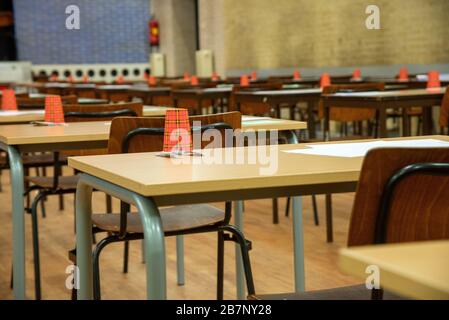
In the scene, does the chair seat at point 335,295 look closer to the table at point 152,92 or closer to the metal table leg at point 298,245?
the metal table leg at point 298,245

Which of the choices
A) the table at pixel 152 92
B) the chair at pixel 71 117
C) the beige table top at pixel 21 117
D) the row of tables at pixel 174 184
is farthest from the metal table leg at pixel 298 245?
the table at pixel 152 92

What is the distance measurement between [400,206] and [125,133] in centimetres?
117

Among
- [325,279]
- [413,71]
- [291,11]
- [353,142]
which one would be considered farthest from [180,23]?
[353,142]

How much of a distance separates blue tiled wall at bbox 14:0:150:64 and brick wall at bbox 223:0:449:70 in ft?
13.0

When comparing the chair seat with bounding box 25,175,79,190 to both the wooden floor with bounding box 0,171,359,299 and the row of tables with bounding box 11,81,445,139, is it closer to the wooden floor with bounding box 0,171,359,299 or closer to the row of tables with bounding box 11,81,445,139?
the wooden floor with bounding box 0,171,359,299

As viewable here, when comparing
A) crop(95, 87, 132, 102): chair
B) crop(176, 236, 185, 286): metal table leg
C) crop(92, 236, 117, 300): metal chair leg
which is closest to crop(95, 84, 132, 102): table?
crop(95, 87, 132, 102): chair

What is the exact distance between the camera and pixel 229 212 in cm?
247

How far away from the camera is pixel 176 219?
103 inches

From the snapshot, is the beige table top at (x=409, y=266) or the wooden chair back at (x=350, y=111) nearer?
the beige table top at (x=409, y=266)

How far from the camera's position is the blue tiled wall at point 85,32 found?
57.2 feet

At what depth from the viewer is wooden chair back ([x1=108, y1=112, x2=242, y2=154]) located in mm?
2359

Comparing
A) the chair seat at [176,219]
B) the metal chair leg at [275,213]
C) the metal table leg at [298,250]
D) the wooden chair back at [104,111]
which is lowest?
the metal chair leg at [275,213]

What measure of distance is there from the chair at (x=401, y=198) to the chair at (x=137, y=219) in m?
0.86

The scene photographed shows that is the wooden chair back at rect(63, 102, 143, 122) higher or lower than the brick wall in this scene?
lower
